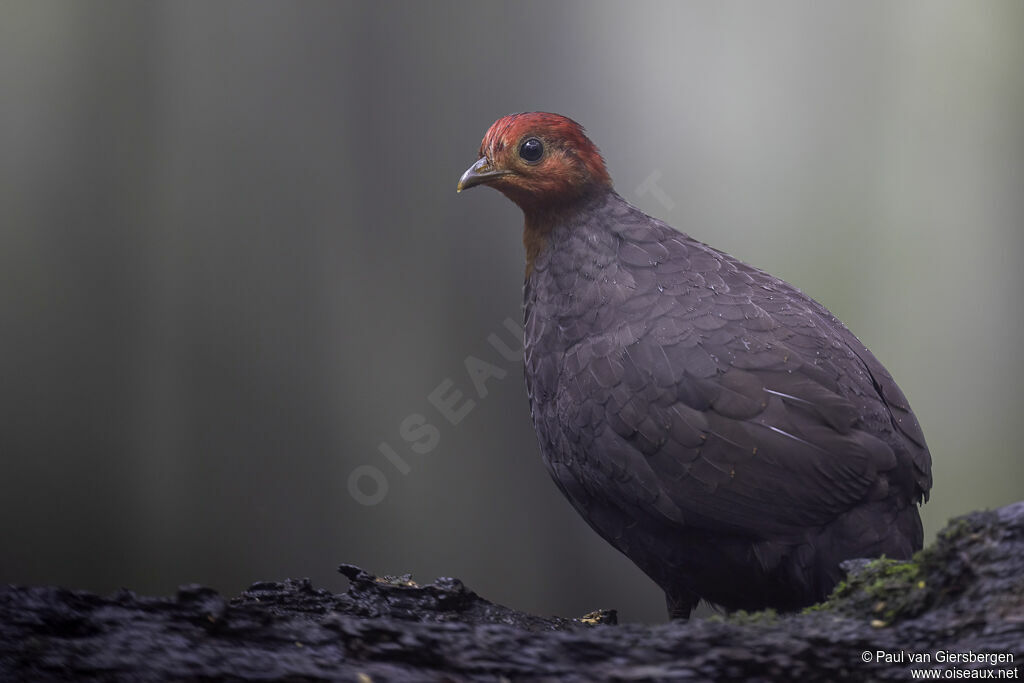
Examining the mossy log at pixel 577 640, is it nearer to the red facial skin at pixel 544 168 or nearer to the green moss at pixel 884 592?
the green moss at pixel 884 592

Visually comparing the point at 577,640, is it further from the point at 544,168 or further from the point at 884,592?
the point at 544,168

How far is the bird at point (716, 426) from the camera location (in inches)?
70.5

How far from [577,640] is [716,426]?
794 millimetres

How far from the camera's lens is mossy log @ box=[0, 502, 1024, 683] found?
107 cm

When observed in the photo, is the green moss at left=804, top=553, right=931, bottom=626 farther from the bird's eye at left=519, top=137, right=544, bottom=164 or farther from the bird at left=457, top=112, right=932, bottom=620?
the bird's eye at left=519, top=137, right=544, bottom=164

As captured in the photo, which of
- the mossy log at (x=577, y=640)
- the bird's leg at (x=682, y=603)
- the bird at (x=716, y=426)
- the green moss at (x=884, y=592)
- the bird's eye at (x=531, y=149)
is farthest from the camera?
the bird's eye at (x=531, y=149)

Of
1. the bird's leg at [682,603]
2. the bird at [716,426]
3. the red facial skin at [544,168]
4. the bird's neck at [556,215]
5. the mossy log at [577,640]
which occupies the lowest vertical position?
the bird's leg at [682,603]

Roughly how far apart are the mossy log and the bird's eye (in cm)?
141

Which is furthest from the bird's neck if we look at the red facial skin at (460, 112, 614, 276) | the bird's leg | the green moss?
the green moss

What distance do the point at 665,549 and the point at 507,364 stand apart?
1489 mm

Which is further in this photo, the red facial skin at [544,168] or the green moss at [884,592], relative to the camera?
the red facial skin at [544,168]

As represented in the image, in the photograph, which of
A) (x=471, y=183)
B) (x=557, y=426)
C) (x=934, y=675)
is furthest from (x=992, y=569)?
(x=471, y=183)

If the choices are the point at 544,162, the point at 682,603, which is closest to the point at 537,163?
the point at 544,162

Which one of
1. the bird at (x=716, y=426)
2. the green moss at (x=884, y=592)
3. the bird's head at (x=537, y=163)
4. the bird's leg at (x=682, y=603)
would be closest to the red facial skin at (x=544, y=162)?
the bird's head at (x=537, y=163)
